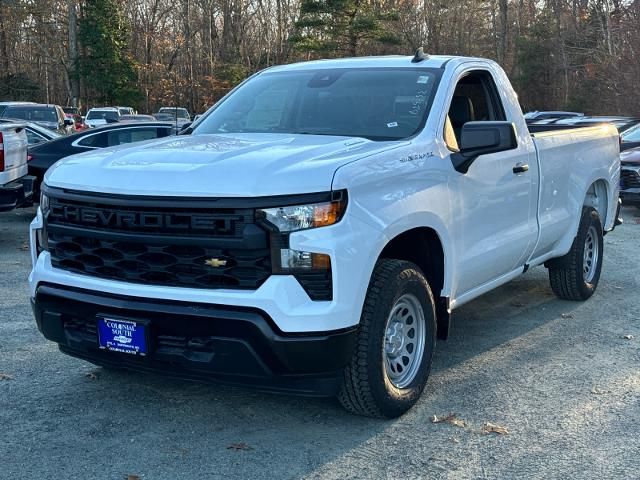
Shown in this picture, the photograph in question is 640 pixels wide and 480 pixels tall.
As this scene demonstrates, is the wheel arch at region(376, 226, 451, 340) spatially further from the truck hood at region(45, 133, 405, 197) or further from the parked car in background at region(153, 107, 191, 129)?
the parked car in background at region(153, 107, 191, 129)

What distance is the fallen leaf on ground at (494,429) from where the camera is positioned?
14.1 ft

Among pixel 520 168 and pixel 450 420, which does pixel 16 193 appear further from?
pixel 450 420

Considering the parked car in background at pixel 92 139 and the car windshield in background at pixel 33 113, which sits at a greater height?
the car windshield in background at pixel 33 113

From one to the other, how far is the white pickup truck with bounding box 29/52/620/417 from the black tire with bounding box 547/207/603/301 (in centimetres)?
181

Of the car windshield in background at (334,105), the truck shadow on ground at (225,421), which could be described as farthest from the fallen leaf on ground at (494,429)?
the car windshield in background at (334,105)

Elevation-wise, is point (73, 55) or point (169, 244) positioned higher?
point (73, 55)

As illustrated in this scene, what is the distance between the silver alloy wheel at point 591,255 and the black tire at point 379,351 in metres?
3.35

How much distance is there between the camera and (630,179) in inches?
527

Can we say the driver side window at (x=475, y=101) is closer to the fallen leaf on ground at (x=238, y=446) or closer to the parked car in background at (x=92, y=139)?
the fallen leaf on ground at (x=238, y=446)

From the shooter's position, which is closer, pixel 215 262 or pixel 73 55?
pixel 215 262

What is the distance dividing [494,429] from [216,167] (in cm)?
210

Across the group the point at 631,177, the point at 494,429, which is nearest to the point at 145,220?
the point at 494,429

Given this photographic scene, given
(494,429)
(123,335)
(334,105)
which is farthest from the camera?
(334,105)

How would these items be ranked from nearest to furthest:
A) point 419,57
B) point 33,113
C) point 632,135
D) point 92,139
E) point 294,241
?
1. point 294,241
2. point 419,57
3. point 92,139
4. point 632,135
5. point 33,113
